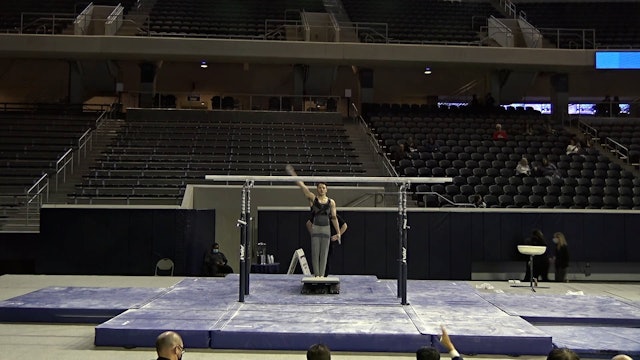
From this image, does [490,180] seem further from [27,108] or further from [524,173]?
[27,108]

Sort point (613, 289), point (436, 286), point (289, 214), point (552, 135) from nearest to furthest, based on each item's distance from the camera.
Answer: point (436, 286), point (613, 289), point (289, 214), point (552, 135)

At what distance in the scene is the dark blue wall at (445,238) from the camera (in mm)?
15023

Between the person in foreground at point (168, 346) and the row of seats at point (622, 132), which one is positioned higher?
the row of seats at point (622, 132)

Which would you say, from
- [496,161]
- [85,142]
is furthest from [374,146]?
[85,142]

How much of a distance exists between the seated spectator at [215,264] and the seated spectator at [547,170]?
10.6 meters

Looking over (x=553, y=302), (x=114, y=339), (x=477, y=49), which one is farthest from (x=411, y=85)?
(x=114, y=339)

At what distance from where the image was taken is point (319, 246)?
10.1 meters

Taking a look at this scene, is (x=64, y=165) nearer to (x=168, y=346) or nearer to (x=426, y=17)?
(x=168, y=346)

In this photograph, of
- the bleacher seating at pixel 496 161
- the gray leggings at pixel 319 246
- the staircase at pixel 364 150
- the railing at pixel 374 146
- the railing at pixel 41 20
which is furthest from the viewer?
the railing at pixel 41 20

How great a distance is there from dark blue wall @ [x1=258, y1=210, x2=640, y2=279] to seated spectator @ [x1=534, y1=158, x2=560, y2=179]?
10.9 ft

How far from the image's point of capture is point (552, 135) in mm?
22500

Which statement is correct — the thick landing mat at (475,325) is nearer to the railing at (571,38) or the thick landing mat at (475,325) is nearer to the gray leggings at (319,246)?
the gray leggings at (319,246)

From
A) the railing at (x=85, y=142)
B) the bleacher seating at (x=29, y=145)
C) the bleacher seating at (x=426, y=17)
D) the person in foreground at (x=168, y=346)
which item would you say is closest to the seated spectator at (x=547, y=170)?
the bleacher seating at (x=426, y=17)

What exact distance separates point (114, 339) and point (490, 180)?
13589 mm
